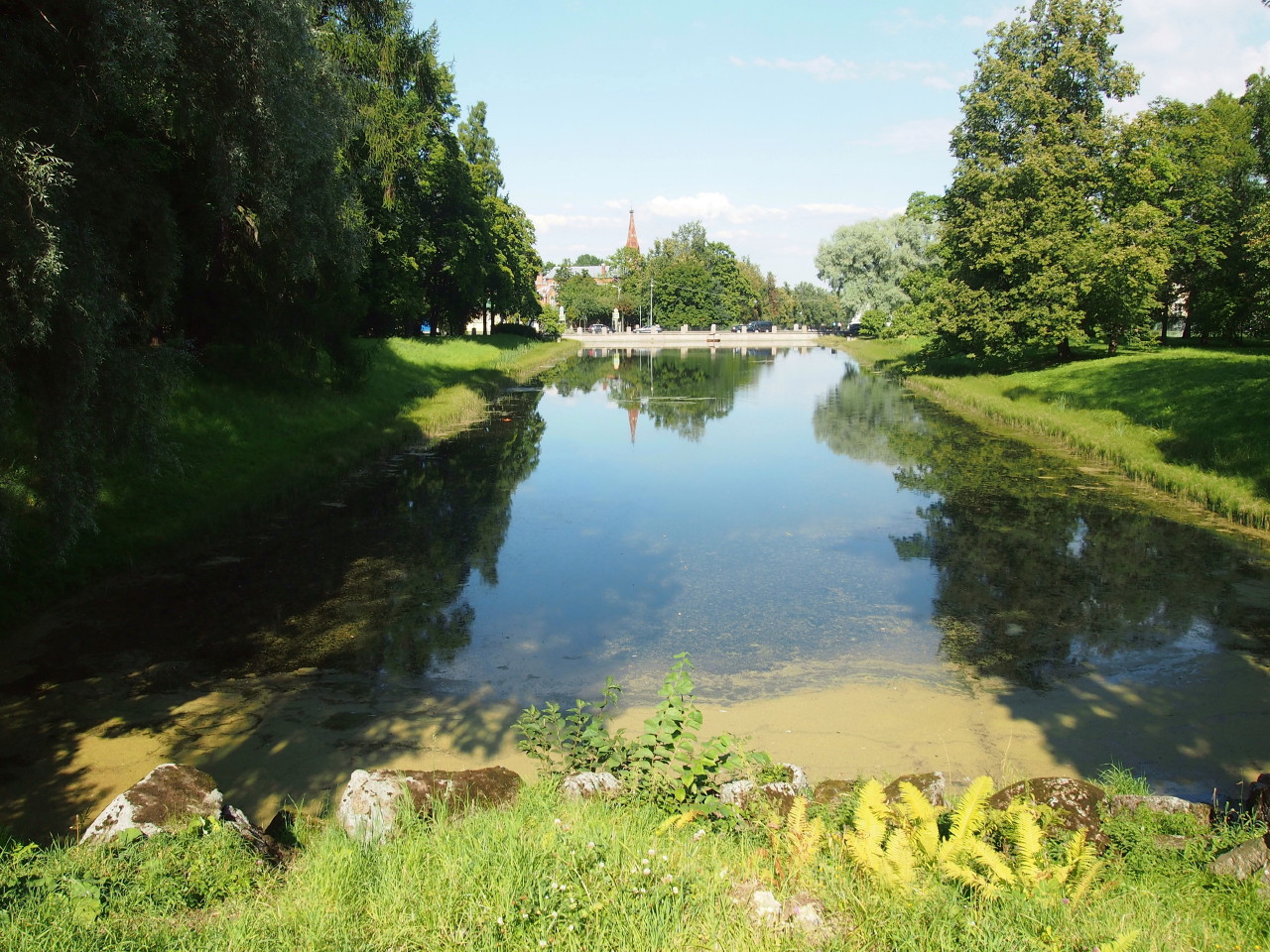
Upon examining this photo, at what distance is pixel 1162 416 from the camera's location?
789 inches

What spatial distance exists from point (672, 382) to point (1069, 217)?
18.4 m

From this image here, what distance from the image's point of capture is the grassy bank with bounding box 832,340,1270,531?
1496 cm

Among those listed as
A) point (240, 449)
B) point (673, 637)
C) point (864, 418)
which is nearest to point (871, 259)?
point (864, 418)

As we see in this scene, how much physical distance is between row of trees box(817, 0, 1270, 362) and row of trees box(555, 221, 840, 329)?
7299cm

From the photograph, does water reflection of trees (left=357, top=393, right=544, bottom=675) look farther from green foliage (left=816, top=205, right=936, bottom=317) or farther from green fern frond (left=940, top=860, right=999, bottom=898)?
green foliage (left=816, top=205, right=936, bottom=317)

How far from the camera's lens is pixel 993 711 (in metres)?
7.53

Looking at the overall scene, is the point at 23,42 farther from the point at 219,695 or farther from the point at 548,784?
the point at 548,784

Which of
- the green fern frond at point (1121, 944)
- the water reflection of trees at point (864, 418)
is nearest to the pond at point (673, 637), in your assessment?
the green fern frond at point (1121, 944)

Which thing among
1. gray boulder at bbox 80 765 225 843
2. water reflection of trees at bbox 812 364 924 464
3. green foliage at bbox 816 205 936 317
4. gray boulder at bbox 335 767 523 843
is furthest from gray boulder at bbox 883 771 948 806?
green foliage at bbox 816 205 936 317

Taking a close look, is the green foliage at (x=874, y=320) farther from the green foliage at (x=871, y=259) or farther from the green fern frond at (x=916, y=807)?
the green fern frond at (x=916, y=807)

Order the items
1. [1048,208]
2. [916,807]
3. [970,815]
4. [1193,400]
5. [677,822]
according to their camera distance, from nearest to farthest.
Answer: [970,815]
[916,807]
[677,822]
[1193,400]
[1048,208]

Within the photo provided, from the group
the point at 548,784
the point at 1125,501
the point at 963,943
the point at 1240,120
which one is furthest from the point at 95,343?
the point at 1240,120

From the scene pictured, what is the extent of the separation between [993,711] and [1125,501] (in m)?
9.58

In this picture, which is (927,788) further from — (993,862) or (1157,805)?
(993,862)
